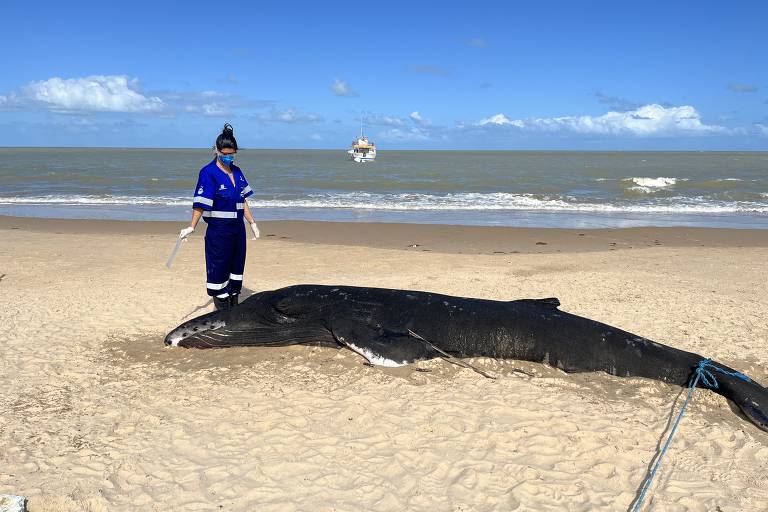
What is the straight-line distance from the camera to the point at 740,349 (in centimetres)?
712

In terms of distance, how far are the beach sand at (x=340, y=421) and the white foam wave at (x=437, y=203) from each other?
55.9 feet

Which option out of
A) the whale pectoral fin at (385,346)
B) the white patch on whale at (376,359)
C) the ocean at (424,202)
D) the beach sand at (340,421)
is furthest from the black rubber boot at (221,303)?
A: the ocean at (424,202)

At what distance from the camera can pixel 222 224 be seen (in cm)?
698

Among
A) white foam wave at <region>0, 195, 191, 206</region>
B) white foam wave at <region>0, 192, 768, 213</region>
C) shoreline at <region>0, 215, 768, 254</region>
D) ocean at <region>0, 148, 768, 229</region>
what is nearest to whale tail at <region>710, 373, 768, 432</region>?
shoreline at <region>0, 215, 768, 254</region>

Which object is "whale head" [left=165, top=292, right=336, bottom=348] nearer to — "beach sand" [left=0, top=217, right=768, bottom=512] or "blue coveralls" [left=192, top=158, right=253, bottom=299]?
"beach sand" [left=0, top=217, right=768, bottom=512]

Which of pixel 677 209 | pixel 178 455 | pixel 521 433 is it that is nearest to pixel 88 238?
pixel 178 455

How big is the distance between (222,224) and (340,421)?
116 inches

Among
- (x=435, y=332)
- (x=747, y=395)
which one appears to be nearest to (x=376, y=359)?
(x=435, y=332)

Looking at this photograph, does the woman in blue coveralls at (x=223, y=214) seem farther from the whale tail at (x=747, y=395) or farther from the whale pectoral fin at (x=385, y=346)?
the whale tail at (x=747, y=395)

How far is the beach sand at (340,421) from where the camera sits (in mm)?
4066

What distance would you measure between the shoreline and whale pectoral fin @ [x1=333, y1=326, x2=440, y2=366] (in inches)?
340

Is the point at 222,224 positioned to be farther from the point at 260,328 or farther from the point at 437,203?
the point at 437,203

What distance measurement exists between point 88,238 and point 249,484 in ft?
45.0

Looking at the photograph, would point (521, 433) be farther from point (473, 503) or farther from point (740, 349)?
point (740, 349)
